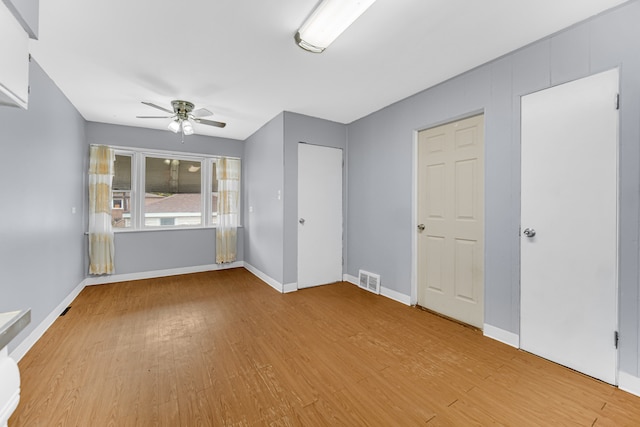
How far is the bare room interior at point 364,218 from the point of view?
5.69ft

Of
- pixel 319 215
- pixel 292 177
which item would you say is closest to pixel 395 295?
pixel 319 215

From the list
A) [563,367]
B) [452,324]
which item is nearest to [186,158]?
[452,324]

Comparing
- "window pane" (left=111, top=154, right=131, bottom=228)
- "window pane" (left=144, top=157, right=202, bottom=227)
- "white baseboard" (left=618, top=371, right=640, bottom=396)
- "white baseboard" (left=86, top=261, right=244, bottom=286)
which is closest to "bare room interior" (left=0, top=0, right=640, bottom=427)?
"white baseboard" (left=618, top=371, right=640, bottom=396)

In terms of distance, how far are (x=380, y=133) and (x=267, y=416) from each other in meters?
3.31

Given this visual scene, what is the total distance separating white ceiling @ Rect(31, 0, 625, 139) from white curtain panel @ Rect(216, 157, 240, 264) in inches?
66.7

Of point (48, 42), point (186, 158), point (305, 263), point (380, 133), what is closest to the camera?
point (48, 42)

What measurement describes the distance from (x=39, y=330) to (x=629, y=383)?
4.70m

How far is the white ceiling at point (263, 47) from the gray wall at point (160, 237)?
0.91 m

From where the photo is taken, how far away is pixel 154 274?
4570mm

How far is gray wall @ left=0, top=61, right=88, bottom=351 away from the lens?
82.4 inches

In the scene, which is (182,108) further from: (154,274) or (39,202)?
(154,274)

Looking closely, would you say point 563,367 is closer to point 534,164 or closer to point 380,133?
point 534,164

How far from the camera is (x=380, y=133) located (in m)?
3.68

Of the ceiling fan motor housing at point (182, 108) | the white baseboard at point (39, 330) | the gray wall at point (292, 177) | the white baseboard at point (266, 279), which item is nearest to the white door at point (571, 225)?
the gray wall at point (292, 177)
